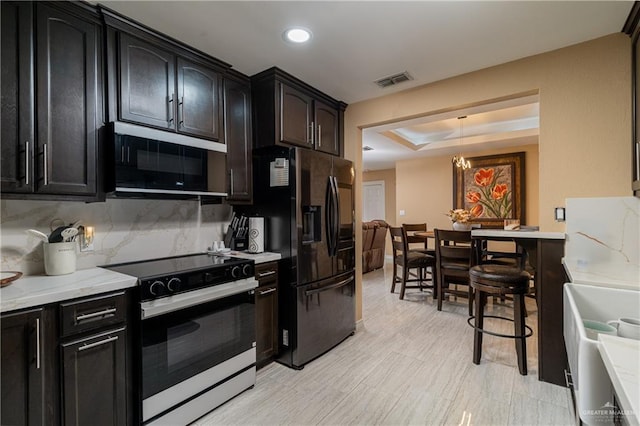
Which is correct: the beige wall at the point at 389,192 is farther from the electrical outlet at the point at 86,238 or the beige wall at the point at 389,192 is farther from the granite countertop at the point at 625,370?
the granite countertop at the point at 625,370

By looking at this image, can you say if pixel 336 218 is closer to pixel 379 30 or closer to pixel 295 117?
pixel 295 117

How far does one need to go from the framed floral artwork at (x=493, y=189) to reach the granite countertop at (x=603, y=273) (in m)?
Result: 3.74

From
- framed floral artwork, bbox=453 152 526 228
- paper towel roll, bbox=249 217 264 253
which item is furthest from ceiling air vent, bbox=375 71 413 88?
framed floral artwork, bbox=453 152 526 228

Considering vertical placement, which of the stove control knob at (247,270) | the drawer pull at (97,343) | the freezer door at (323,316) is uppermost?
the stove control knob at (247,270)

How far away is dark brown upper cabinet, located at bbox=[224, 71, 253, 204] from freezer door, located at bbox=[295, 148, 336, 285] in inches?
19.8

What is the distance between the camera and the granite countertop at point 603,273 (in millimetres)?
1554

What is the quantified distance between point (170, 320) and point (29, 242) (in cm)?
97

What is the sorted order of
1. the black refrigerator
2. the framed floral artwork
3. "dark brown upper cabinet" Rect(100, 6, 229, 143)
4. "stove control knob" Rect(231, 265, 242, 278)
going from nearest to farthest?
"dark brown upper cabinet" Rect(100, 6, 229, 143) < "stove control knob" Rect(231, 265, 242, 278) < the black refrigerator < the framed floral artwork

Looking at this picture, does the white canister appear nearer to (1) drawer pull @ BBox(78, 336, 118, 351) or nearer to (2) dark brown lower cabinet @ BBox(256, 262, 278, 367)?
(1) drawer pull @ BBox(78, 336, 118, 351)

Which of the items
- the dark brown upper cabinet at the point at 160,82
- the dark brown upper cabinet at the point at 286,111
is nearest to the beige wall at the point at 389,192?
the dark brown upper cabinet at the point at 286,111

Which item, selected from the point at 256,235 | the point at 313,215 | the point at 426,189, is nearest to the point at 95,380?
the point at 256,235

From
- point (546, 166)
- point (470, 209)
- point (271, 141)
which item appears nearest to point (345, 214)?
point (271, 141)

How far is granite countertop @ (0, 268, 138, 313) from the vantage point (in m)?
1.31

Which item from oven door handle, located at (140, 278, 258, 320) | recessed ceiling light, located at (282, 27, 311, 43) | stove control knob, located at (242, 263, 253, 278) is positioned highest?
recessed ceiling light, located at (282, 27, 311, 43)
